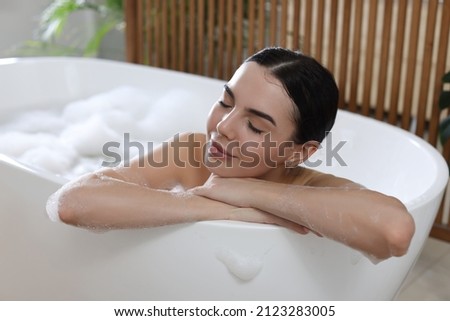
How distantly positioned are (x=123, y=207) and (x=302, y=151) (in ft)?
1.36

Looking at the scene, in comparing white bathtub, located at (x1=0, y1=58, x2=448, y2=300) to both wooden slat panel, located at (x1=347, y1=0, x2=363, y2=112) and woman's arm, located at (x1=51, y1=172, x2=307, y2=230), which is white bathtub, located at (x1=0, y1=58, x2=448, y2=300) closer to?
woman's arm, located at (x1=51, y1=172, x2=307, y2=230)

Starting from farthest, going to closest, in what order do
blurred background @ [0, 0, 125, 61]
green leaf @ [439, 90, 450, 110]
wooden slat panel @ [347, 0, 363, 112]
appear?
blurred background @ [0, 0, 125, 61] → wooden slat panel @ [347, 0, 363, 112] → green leaf @ [439, 90, 450, 110]

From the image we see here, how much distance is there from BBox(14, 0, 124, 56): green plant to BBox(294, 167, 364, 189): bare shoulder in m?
2.23

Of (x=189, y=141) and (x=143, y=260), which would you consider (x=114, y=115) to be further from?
(x=143, y=260)

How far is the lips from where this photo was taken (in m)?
1.59

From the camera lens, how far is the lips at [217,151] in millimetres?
1594

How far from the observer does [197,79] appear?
2756mm

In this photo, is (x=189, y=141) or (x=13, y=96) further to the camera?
(x=13, y=96)

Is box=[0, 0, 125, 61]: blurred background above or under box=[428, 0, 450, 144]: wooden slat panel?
under

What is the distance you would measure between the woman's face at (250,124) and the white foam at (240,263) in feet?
0.58

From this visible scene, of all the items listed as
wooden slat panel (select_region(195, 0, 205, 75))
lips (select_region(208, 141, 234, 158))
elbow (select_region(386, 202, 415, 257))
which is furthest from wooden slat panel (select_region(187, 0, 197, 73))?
elbow (select_region(386, 202, 415, 257))

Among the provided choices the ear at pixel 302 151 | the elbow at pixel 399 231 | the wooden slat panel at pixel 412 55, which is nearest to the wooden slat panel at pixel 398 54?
the wooden slat panel at pixel 412 55
